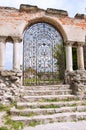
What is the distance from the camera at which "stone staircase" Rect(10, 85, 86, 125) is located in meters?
5.41

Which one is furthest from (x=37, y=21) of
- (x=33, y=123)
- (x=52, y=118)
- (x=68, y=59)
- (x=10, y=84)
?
(x=33, y=123)

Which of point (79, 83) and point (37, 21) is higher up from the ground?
point (37, 21)

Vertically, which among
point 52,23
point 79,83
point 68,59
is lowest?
point 79,83

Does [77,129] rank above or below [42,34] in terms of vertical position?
below

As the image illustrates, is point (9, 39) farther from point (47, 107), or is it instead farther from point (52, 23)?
point (47, 107)

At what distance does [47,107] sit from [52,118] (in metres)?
0.98

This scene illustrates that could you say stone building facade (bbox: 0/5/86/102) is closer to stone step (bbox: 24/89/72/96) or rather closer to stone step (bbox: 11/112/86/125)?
stone step (bbox: 24/89/72/96)

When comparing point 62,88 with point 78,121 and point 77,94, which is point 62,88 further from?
point 78,121

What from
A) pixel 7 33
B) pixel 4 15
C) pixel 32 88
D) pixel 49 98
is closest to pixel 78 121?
pixel 49 98

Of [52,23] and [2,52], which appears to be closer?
[2,52]

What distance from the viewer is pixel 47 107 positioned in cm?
636

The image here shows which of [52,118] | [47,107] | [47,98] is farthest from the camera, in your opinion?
[47,98]

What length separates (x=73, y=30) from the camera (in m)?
9.64

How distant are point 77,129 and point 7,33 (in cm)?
558
